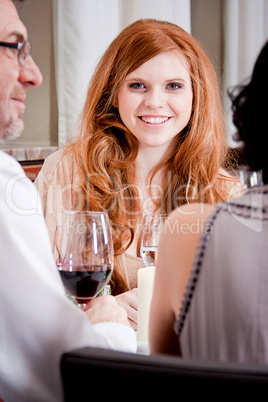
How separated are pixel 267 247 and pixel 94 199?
A: 1167mm

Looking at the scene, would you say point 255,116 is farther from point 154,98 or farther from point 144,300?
point 154,98

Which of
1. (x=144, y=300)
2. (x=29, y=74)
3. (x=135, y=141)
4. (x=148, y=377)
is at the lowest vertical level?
(x=144, y=300)

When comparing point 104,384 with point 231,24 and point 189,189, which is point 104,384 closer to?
point 189,189

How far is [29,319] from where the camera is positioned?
0.67 metres

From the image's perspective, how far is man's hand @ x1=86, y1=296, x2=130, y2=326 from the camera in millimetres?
809

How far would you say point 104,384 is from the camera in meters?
Answer: 0.48

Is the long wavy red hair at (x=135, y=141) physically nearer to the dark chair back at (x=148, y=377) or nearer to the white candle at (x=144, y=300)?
the white candle at (x=144, y=300)

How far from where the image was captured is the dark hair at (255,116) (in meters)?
0.70

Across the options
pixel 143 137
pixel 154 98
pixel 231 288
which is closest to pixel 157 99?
pixel 154 98

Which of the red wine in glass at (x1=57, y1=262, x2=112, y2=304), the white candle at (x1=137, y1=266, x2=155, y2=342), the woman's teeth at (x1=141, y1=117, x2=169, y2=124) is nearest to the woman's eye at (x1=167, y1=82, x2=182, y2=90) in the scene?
the woman's teeth at (x1=141, y1=117, x2=169, y2=124)

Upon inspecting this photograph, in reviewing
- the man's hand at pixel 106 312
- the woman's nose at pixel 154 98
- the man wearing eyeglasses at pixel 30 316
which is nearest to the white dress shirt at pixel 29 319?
the man wearing eyeglasses at pixel 30 316

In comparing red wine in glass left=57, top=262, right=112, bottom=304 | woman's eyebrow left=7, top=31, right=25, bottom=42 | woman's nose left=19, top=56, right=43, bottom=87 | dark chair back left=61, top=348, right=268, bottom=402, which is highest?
woman's eyebrow left=7, top=31, right=25, bottom=42

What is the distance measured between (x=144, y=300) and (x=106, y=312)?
21 centimetres

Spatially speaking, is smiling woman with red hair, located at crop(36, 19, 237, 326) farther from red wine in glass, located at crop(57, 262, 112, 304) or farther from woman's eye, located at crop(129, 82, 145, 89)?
red wine in glass, located at crop(57, 262, 112, 304)
